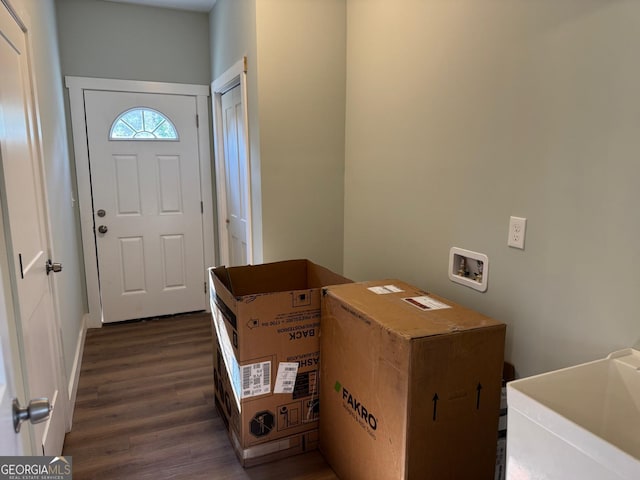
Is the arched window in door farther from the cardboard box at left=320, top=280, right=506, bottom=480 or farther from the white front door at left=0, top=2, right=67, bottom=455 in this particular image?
the cardboard box at left=320, top=280, right=506, bottom=480

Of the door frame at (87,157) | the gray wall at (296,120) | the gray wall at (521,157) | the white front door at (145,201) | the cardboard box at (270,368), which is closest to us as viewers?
the gray wall at (521,157)

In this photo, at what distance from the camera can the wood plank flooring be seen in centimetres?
201

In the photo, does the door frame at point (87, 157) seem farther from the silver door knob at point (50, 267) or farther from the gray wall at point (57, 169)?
the silver door knob at point (50, 267)

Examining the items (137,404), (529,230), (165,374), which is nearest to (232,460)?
(137,404)

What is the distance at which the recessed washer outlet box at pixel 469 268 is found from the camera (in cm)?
178

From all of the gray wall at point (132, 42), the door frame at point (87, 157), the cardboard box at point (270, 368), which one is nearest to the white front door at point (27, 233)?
the cardboard box at point (270, 368)

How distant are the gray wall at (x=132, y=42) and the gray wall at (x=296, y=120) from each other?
1007mm

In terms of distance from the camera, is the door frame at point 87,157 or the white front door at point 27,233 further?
the door frame at point 87,157

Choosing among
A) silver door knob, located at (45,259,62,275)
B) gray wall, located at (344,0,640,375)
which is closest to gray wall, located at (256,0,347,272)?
gray wall, located at (344,0,640,375)

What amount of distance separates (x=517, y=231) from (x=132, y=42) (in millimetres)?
3417

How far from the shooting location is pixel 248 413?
6.52 feet

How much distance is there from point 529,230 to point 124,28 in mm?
3510

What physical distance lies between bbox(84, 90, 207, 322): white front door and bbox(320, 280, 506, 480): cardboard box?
2566 millimetres

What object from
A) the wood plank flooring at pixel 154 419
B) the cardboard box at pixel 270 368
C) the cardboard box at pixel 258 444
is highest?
the cardboard box at pixel 270 368
